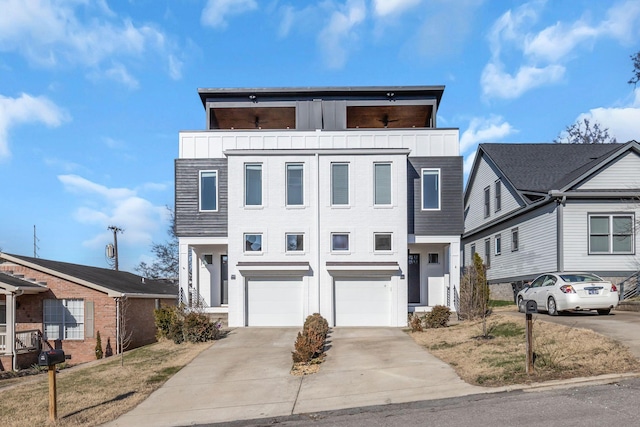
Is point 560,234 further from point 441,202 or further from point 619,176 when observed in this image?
point 441,202

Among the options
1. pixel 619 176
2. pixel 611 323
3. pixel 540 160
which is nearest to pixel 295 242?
pixel 611 323

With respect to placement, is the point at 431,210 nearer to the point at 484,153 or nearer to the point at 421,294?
the point at 421,294

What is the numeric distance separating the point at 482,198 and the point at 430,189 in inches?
426

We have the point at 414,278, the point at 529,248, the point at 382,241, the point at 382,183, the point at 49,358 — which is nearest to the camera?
the point at 49,358

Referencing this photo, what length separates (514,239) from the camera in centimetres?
2644

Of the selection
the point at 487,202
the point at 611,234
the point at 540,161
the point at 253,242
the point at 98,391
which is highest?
the point at 540,161

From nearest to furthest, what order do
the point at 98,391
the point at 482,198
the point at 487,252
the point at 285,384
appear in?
1. the point at 285,384
2. the point at 98,391
3. the point at 487,252
4. the point at 482,198

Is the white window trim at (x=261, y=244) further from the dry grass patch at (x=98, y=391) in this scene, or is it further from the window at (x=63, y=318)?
the window at (x=63, y=318)

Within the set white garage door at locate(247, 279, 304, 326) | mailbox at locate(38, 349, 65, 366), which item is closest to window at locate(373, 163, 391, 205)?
white garage door at locate(247, 279, 304, 326)

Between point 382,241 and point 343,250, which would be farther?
point 382,241

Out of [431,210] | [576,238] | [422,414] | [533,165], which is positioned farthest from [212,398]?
[533,165]

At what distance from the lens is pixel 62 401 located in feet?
36.4

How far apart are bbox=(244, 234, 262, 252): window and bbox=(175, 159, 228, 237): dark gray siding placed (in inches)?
45.7

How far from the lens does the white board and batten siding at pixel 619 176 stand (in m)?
22.1
